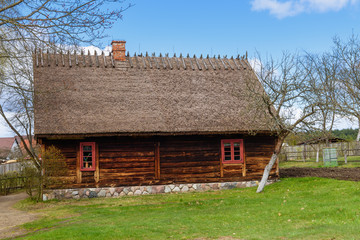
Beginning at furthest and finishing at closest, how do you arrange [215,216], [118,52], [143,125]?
[118,52] < [143,125] < [215,216]

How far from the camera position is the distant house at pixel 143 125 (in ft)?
60.9

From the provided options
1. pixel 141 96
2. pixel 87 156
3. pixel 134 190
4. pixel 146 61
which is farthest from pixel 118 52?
pixel 134 190

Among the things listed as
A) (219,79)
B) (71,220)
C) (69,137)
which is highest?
(219,79)

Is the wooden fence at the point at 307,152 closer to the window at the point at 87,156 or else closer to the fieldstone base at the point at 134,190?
the fieldstone base at the point at 134,190

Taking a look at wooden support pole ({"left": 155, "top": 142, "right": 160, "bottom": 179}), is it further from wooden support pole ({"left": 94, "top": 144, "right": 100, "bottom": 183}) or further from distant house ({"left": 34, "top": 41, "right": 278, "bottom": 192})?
wooden support pole ({"left": 94, "top": 144, "right": 100, "bottom": 183})

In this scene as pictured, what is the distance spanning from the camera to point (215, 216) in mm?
11977

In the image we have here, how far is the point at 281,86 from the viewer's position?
16.8m

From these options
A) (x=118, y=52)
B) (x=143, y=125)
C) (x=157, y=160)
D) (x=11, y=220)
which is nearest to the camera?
(x=11, y=220)

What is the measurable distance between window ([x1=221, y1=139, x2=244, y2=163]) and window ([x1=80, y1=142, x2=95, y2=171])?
21.6ft

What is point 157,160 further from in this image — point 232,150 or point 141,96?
point 232,150

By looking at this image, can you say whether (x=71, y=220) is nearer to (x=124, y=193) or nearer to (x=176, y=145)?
(x=124, y=193)

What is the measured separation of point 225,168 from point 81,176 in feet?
23.8

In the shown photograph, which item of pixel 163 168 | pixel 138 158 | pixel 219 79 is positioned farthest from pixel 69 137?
pixel 219 79

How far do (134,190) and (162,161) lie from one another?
6.53 feet
